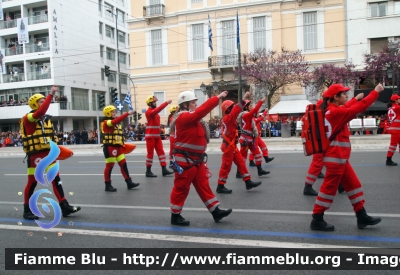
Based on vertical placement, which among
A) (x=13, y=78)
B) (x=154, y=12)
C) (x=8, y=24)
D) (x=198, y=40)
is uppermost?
(x=8, y=24)

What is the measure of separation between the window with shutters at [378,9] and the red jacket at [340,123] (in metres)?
30.5

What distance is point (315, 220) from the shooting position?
17.1ft

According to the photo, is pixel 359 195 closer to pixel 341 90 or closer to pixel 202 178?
pixel 341 90

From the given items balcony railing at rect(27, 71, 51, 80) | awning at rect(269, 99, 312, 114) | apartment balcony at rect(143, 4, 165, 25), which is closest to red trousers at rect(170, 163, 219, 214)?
awning at rect(269, 99, 312, 114)

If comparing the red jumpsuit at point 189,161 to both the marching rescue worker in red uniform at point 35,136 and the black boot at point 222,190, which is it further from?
the black boot at point 222,190

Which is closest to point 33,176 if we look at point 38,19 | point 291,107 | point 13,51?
point 291,107

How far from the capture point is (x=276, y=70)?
2920cm

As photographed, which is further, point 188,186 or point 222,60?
point 222,60

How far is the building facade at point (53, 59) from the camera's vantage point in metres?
42.9

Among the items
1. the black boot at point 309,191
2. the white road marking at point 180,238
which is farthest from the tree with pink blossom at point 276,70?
the white road marking at point 180,238

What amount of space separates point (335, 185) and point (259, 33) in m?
30.6

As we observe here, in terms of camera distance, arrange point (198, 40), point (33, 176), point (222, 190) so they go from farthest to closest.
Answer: point (198, 40)
point (222, 190)
point (33, 176)

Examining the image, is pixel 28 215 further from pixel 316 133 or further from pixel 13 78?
pixel 13 78
